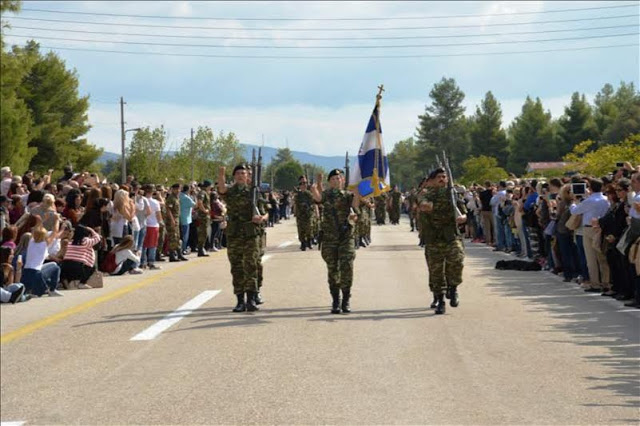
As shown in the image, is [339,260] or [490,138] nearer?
[339,260]

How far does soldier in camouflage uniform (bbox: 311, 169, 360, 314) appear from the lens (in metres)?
13.5

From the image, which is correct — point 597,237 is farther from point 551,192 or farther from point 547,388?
point 547,388

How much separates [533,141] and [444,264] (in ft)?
426

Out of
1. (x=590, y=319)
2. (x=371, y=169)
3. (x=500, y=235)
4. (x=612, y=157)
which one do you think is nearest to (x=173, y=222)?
(x=371, y=169)

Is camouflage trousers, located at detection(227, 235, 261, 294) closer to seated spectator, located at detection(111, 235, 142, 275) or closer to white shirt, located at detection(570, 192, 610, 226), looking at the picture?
white shirt, located at detection(570, 192, 610, 226)

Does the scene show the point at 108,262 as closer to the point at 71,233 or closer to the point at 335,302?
the point at 71,233

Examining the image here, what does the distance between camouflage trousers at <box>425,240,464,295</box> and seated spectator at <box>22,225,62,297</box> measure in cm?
615

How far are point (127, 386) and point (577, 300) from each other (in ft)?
28.3

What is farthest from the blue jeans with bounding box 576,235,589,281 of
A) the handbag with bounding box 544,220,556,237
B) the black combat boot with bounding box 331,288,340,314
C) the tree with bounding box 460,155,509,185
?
the tree with bounding box 460,155,509,185

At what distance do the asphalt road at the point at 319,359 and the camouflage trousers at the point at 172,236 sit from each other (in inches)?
291

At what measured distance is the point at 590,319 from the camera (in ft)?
41.9

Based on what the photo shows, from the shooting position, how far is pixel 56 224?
16.5 m

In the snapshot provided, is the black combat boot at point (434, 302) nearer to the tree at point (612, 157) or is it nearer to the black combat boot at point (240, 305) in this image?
the black combat boot at point (240, 305)

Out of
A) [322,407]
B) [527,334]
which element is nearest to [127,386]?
[322,407]
